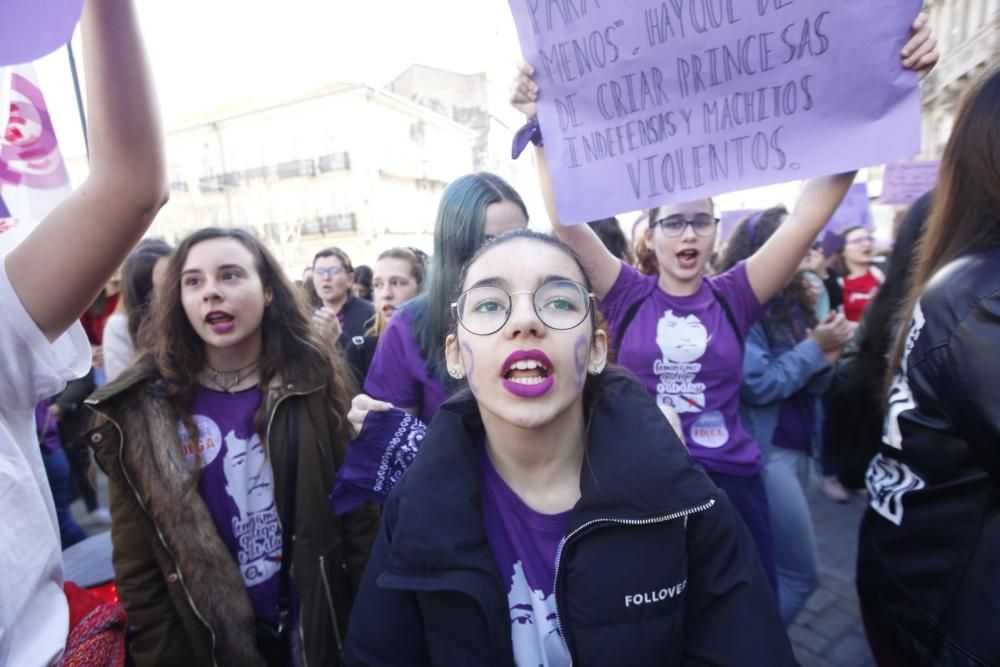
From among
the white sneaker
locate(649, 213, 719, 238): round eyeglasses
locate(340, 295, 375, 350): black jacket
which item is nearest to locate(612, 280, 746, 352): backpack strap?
locate(649, 213, 719, 238): round eyeglasses

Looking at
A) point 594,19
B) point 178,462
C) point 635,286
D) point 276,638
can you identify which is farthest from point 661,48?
point 276,638

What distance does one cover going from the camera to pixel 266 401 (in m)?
2.03

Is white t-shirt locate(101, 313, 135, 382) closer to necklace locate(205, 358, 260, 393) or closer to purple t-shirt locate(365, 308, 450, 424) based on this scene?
necklace locate(205, 358, 260, 393)

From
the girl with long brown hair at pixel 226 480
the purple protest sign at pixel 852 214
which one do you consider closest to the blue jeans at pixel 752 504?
the girl with long brown hair at pixel 226 480

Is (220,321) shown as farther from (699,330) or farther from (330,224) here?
(330,224)

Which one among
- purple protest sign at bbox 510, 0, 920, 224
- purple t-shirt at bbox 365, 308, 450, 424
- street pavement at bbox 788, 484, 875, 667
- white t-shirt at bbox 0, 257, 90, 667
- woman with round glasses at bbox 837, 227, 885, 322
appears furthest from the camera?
woman with round glasses at bbox 837, 227, 885, 322

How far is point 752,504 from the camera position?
2242mm

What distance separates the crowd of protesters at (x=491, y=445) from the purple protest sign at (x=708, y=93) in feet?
0.38

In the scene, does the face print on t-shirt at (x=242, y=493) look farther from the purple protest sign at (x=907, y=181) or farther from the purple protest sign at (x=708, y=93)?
the purple protest sign at (x=907, y=181)

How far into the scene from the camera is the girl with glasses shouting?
7.29 feet

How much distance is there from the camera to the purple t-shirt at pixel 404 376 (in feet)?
7.14

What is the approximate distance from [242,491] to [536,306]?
4.52ft

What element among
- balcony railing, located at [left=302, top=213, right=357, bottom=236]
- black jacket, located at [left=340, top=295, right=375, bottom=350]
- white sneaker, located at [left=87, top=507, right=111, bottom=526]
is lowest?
white sneaker, located at [left=87, top=507, right=111, bottom=526]

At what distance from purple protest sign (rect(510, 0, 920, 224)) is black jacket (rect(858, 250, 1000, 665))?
0.49 meters
